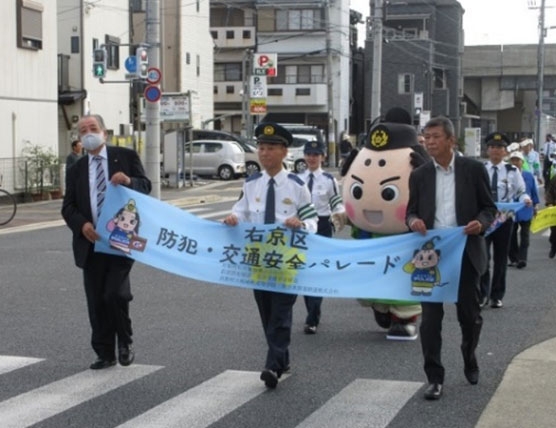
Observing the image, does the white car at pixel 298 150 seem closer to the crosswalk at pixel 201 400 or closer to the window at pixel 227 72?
the window at pixel 227 72

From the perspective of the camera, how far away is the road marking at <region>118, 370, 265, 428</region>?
5898 millimetres

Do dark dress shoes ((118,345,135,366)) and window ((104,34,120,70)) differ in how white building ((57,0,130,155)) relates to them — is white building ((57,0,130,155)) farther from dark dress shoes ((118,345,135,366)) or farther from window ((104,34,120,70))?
dark dress shoes ((118,345,135,366))

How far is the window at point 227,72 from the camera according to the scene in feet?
204

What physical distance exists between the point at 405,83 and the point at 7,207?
1826 inches

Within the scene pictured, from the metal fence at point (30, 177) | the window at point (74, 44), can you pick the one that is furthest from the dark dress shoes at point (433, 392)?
the window at point (74, 44)

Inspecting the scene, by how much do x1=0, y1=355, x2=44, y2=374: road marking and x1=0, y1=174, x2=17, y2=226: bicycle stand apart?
40.4 feet

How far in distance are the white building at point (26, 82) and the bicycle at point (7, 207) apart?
3752 mm

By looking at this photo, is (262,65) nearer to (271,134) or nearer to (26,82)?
(26,82)

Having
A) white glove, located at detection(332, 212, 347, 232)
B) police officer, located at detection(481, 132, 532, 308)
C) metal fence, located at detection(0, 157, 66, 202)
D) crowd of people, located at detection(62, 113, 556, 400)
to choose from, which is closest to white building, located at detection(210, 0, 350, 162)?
metal fence, located at detection(0, 157, 66, 202)

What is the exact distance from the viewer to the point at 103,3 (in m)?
37.1

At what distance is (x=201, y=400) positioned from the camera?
641 cm

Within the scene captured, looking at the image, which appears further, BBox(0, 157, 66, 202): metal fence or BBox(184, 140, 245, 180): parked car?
BBox(184, 140, 245, 180): parked car

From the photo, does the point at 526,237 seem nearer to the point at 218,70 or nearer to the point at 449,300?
the point at 449,300

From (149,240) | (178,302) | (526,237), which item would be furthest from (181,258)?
(526,237)
